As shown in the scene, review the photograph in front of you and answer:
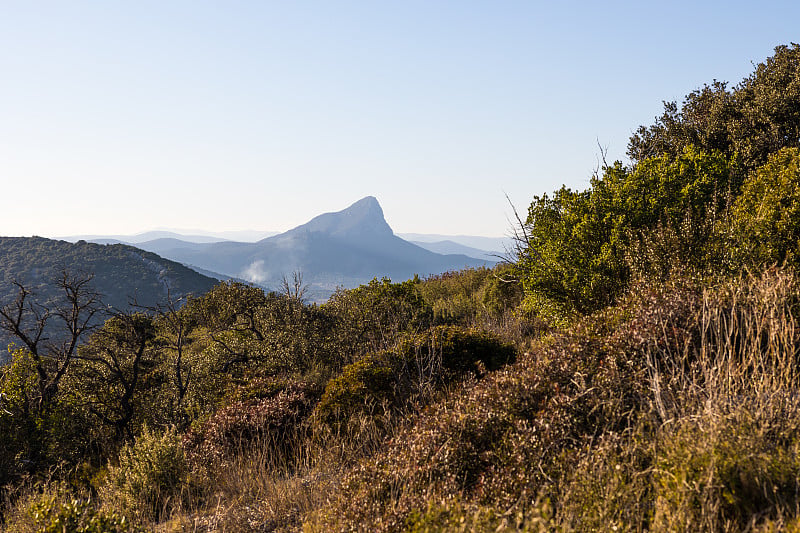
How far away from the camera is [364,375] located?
8672 mm

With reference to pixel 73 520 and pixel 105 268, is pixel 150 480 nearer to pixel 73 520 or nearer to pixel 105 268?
pixel 73 520

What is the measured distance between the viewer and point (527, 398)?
192 inches

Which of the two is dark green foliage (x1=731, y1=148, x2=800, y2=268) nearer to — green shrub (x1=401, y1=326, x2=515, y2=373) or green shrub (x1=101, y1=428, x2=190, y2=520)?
green shrub (x1=401, y1=326, x2=515, y2=373)

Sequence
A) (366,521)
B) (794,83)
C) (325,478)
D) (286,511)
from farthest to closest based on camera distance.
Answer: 1. (794,83)
2. (325,478)
3. (286,511)
4. (366,521)

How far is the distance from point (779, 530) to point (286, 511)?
446cm

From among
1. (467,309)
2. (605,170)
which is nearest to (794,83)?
(605,170)

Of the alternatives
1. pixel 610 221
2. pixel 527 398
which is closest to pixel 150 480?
pixel 527 398

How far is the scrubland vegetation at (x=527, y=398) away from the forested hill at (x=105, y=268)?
69045 millimetres

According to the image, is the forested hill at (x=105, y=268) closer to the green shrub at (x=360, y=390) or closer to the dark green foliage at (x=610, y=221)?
the green shrub at (x=360, y=390)

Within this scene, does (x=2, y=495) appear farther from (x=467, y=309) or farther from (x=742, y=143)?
(x=742, y=143)

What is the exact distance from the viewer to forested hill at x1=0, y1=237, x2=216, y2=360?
3142 inches

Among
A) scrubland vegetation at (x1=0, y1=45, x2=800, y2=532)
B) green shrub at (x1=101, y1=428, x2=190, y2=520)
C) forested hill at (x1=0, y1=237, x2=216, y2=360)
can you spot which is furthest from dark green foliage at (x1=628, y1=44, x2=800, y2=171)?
forested hill at (x1=0, y1=237, x2=216, y2=360)

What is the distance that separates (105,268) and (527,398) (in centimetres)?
9732

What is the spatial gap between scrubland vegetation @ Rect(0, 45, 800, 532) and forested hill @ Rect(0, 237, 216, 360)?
69.0 meters
